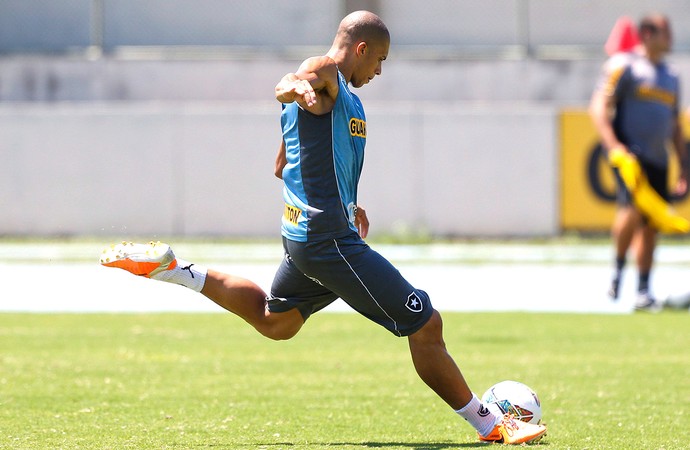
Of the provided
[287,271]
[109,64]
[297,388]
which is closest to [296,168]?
[287,271]

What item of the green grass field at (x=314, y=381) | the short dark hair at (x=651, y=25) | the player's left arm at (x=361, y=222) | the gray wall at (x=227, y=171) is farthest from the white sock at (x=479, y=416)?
the gray wall at (x=227, y=171)

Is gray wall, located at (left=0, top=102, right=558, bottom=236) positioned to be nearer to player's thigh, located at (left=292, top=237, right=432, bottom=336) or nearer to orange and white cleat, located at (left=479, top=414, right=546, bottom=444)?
orange and white cleat, located at (left=479, top=414, right=546, bottom=444)

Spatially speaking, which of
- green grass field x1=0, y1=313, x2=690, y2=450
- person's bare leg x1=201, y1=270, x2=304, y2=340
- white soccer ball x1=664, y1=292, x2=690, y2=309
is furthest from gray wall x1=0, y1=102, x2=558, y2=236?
person's bare leg x1=201, y1=270, x2=304, y2=340

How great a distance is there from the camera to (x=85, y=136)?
18344mm

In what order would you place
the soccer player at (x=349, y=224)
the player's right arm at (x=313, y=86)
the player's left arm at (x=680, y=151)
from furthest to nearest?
the player's left arm at (x=680, y=151)
the soccer player at (x=349, y=224)
the player's right arm at (x=313, y=86)

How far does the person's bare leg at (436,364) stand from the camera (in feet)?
18.1

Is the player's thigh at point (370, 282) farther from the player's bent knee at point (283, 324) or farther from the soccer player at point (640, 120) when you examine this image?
the soccer player at point (640, 120)

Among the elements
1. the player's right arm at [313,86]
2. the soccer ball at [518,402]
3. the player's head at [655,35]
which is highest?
the player's right arm at [313,86]

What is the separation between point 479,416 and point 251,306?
1195 mm

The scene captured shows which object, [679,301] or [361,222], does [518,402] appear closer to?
[361,222]

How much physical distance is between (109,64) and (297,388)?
13.7 m

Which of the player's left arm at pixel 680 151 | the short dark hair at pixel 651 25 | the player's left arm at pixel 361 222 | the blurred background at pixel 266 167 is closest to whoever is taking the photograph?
the player's left arm at pixel 361 222

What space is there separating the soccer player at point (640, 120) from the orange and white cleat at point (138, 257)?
618 centimetres

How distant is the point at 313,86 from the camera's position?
520cm
